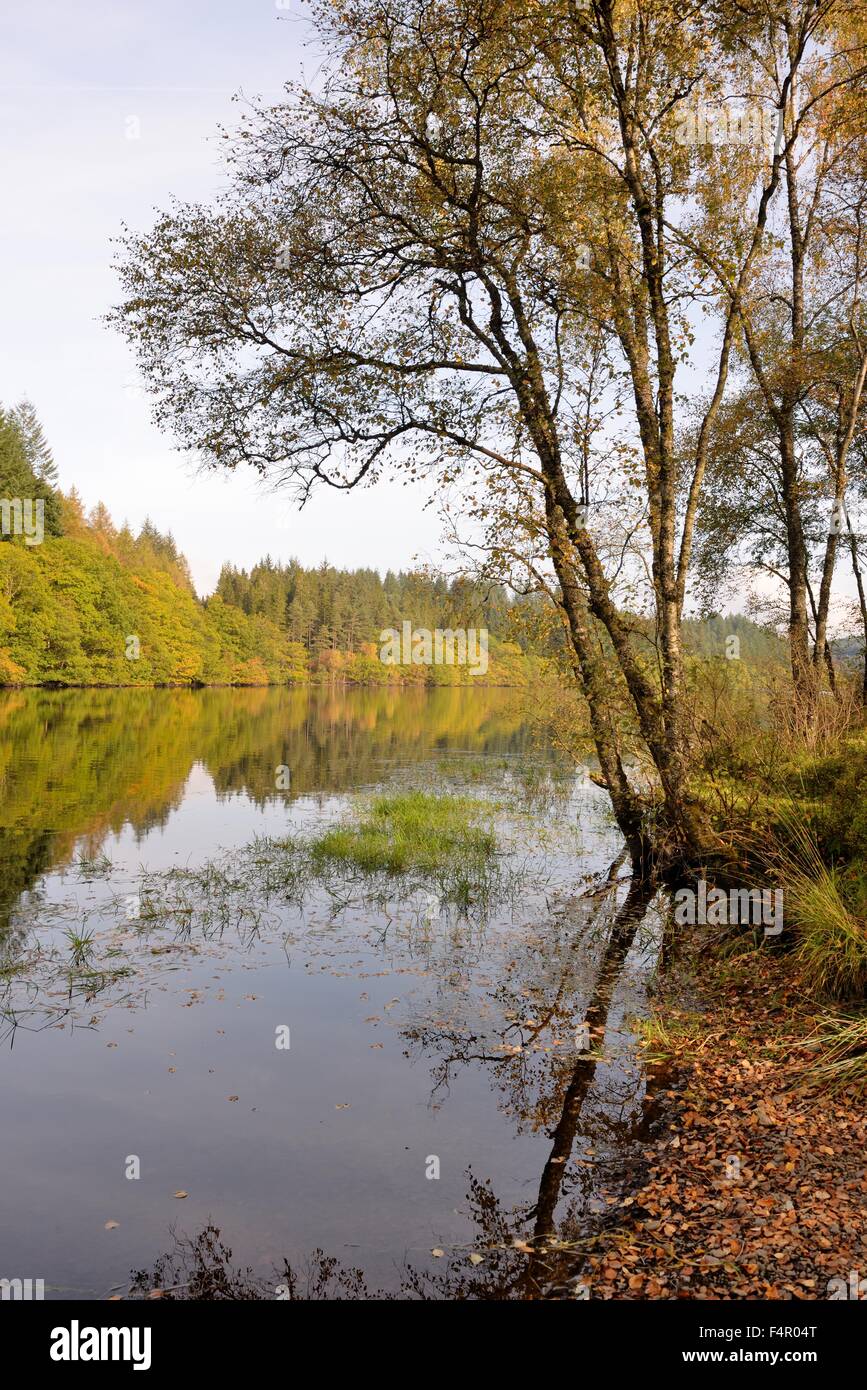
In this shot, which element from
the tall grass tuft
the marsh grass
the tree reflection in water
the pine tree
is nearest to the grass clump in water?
the tall grass tuft

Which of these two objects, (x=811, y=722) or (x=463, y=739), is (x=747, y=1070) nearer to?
(x=811, y=722)

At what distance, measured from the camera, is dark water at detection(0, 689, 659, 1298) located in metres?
5.33

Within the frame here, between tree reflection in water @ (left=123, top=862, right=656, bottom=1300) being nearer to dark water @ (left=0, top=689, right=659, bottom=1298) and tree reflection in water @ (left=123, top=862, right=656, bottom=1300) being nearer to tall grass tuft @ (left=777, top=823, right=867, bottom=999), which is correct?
dark water @ (left=0, top=689, right=659, bottom=1298)

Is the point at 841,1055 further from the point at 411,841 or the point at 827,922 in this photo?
the point at 411,841

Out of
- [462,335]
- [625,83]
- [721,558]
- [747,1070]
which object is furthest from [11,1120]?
[721,558]

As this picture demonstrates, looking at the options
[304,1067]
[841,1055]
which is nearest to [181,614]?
[304,1067]

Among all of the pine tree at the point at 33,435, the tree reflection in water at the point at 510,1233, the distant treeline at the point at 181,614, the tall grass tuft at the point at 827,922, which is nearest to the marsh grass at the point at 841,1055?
the tall grass tuft at the point at 827,922

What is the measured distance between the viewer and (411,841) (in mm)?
16219

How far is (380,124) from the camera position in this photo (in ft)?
37.6

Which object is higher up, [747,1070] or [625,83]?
[625,83]

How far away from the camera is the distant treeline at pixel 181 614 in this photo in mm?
34312

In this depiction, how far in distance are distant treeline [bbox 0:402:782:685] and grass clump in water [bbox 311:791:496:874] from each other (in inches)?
152

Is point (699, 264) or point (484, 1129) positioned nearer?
point (484, 1129)

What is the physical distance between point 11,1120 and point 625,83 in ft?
46.4
